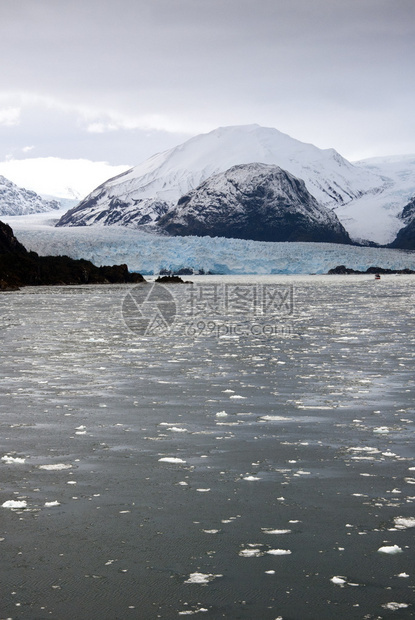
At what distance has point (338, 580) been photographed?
18.8ft

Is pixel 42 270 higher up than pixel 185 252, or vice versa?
pixel 185 252

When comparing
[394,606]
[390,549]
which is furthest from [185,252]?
[394,606]

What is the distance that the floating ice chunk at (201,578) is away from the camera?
5699mm

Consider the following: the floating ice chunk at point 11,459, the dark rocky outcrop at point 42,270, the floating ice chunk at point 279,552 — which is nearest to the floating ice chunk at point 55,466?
the floating ice chunk at point 11,459

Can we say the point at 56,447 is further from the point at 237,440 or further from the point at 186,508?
the point at 186,508

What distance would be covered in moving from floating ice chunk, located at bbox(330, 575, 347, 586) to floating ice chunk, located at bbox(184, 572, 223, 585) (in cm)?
89

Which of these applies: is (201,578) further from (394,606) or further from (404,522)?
(404,522)

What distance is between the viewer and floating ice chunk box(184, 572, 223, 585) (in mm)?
5699

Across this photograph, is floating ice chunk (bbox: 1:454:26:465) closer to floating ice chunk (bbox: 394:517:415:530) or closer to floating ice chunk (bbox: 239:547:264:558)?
floating ice chunk (bbox: 239:547:264:558)

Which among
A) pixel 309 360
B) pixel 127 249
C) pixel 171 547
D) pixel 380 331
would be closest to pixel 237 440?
pixel 171 547

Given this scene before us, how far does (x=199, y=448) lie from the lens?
976 centimetres

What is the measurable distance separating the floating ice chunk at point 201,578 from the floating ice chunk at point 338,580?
0.89 m

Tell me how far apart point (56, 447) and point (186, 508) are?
3.03 metres

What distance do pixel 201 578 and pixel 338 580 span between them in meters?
1.03
